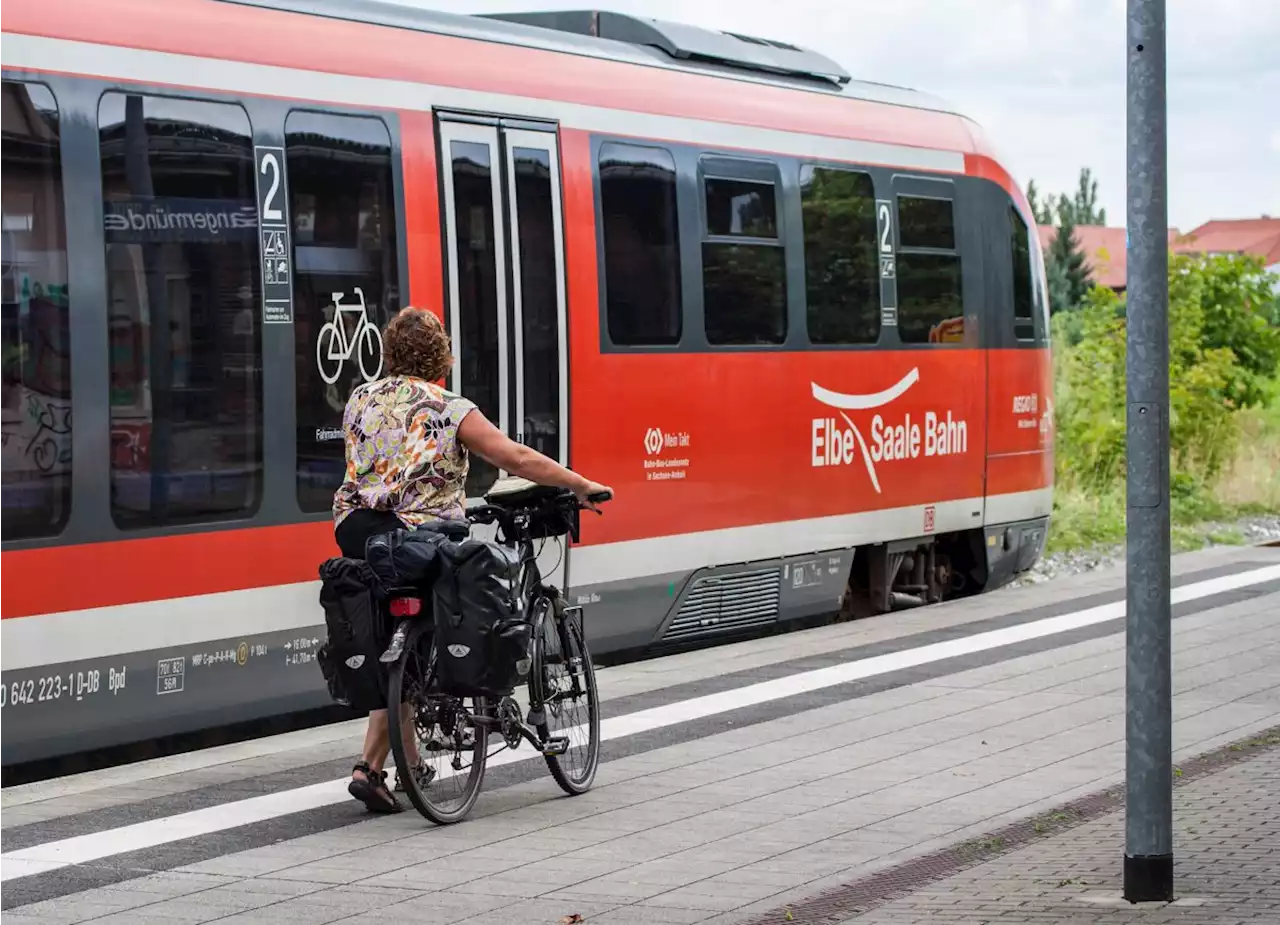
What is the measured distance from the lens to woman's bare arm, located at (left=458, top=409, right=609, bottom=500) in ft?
25.1

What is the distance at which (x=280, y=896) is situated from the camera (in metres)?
6.63

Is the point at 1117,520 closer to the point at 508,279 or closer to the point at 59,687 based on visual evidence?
the point at 508,279

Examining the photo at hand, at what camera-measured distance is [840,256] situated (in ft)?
45.5

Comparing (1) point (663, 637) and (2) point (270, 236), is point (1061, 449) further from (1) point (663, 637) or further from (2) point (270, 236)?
(2) point (270, 236)

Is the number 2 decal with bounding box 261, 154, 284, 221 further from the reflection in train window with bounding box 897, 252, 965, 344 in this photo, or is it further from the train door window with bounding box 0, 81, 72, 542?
the reflection in train window with bounding box 897, 252, 965, 344

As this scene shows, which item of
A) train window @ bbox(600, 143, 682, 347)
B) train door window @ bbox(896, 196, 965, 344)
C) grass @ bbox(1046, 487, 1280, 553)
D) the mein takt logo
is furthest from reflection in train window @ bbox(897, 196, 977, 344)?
grass @ bbox(1046, 487, 1280, 553)

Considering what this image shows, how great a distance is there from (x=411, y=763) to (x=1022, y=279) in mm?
9581

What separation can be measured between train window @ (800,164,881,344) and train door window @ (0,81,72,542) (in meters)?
6.01

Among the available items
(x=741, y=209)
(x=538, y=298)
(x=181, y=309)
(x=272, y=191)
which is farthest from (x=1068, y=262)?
(x=181, y=309)

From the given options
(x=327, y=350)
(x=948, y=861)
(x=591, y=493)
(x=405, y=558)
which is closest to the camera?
(x=948, y=861)

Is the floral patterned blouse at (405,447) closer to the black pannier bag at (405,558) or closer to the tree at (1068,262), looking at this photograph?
the black pannier bag at (405,558)

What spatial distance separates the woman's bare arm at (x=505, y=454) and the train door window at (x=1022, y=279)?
8.84 metres

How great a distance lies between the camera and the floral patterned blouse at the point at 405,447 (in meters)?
7.69

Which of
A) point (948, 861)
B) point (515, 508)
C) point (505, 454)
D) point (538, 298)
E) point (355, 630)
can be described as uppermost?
point (538, 298)
